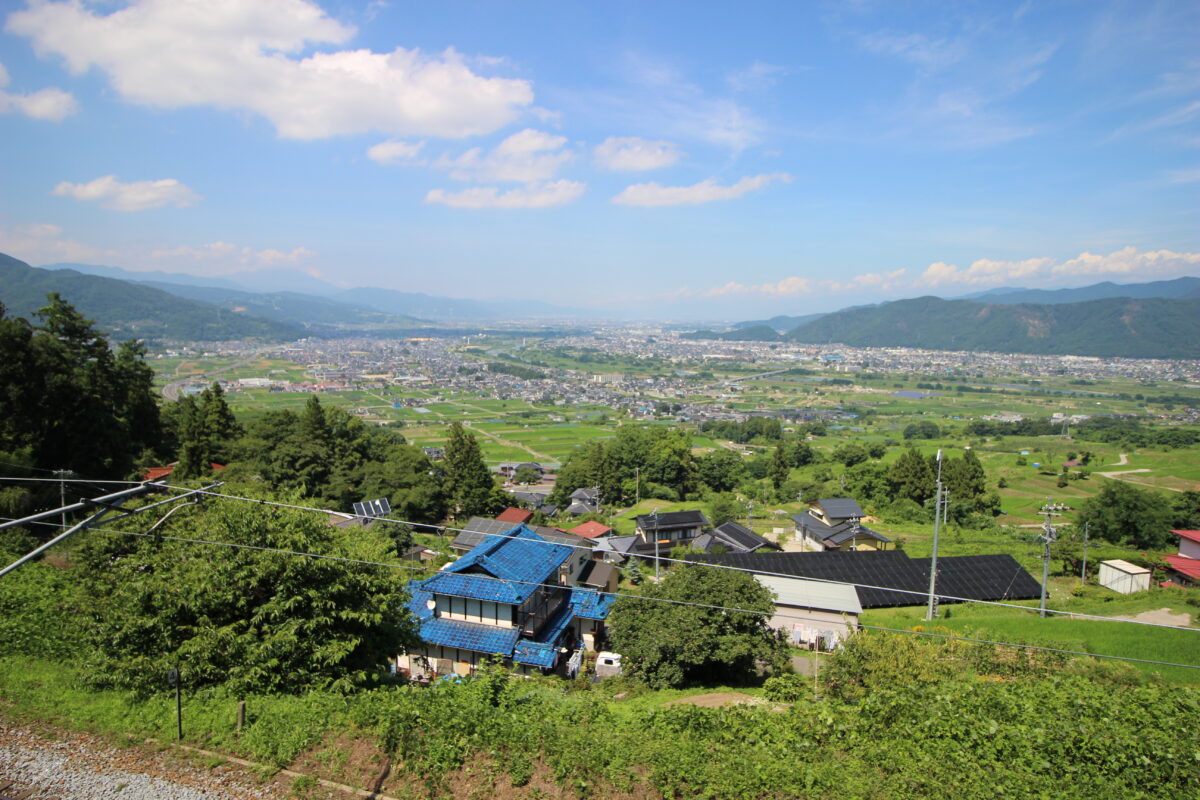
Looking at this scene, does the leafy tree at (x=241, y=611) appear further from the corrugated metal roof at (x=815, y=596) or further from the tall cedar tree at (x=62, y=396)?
the tall cedar tree at (x=62, y=396)

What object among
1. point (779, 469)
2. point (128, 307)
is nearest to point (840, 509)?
point (779, 469)

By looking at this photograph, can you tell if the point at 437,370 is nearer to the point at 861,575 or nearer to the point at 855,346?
the point at 861,575

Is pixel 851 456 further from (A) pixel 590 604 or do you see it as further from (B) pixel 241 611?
(B) pixel 241 611

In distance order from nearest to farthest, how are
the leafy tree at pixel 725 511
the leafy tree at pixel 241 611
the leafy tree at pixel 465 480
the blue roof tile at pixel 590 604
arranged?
1. the leafy tree at pixel 241 611
2. the blue roof tile at pixel 590 604
3. the leafy tree at pixel 465 480
4. the leafy tree at pixel 725 511

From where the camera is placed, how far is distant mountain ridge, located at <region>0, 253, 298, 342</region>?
3054 inches

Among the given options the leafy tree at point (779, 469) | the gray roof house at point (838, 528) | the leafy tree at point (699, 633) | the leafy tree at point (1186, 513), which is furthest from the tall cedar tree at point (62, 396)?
the leafy tree at point (1186, 513)

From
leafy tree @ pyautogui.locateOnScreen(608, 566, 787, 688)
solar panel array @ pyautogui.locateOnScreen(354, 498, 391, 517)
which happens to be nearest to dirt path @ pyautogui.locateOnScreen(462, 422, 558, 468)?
solar panel array @ pyautogui.locateOnScreen(354, 498, 391, 517)

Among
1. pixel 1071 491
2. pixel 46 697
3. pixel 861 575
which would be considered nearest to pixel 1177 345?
pixel 1071 491

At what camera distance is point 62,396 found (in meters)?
12.5

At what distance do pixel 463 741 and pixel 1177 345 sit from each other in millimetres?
140199

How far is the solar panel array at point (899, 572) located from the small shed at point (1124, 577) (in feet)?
7.27

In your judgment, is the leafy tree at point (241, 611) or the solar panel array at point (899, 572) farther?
the solar panel array at point (899, 572)

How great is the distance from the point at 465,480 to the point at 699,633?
1439 centimetres

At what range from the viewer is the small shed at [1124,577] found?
1398cm
